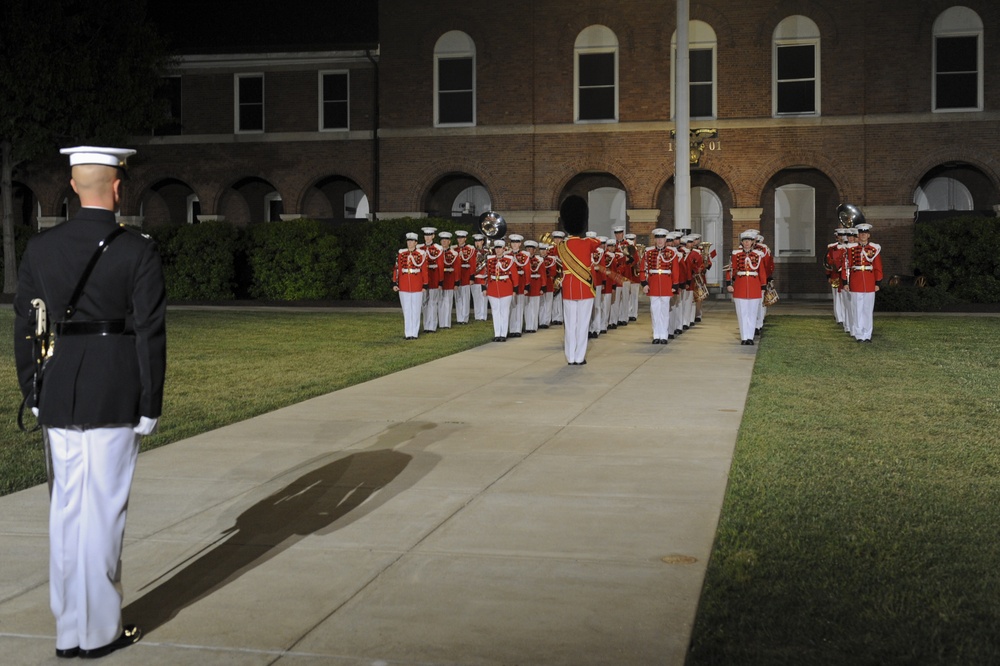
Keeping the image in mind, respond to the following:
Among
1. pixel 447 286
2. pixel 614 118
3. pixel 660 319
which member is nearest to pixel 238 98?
pixel 614 118

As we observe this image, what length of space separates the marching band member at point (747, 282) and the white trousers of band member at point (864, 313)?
5.10ft

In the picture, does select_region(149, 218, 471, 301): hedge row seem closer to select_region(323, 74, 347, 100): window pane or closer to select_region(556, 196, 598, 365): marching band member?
select_region(323, 74, 347, 100): window pane

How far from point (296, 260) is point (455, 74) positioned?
8501 mm

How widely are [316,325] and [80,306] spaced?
66.0 feet

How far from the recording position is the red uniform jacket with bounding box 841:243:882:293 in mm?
20922

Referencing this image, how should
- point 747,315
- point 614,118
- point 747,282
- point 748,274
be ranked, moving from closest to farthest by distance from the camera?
point 747,315 < point 747,282 < point 748,274 < point 614,118

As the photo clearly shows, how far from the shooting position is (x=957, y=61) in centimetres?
3512

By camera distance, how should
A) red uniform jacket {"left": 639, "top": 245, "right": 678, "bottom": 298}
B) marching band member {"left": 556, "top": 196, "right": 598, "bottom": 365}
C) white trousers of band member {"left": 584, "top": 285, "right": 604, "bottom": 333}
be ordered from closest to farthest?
marching band member {"left": 556, "top": 196, "right": 598, "bottom": 365} → red uniform jacket {"left": 639, "top": 245, "right": 678, "bottom": 298} → white trousers of band member {"left": 584, "top": 285, "right": 604, "bottom": 333}

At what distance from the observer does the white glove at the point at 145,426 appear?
5.16m

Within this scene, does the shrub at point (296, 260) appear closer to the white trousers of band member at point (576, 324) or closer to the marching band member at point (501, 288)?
the marching band member at point (501, 288)

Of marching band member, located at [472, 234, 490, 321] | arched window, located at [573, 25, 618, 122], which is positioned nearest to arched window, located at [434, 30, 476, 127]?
arched window, located at [573, 25, 618, 122]

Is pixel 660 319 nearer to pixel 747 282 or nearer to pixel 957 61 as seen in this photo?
pixel 747 282

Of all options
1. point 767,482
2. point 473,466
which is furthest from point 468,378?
point 767,482

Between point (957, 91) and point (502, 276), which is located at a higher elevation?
point (957, 91)
